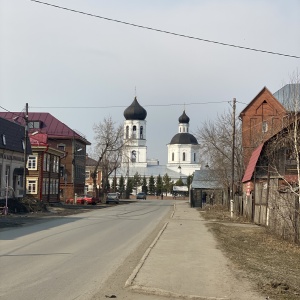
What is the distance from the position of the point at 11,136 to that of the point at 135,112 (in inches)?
3369

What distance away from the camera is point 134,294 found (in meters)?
8.29

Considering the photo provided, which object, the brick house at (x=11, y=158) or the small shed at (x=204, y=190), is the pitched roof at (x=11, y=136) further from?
the small shed at (x=204, y=190)

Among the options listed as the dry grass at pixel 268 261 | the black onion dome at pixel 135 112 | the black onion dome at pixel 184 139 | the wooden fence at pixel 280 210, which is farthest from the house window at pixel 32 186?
the black onion dome at pixel 184 139

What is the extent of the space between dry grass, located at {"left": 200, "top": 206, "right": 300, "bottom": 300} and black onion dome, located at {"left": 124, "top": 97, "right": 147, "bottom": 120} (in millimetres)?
109034

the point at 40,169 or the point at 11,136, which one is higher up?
the point at 11,136

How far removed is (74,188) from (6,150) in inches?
1243

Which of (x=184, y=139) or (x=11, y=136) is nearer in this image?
(x=11, y=136)

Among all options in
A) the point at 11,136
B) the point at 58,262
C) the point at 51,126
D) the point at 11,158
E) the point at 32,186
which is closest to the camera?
the point at 58,262

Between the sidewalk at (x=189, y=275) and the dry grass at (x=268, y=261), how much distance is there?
34 cm

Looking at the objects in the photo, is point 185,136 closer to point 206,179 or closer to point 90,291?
point 206,179

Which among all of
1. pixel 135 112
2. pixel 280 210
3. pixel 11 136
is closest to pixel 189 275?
pixel 280 210

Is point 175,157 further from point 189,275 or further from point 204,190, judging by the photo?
point 189,275

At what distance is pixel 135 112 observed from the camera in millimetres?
129000

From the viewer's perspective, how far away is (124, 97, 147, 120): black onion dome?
128500mm
